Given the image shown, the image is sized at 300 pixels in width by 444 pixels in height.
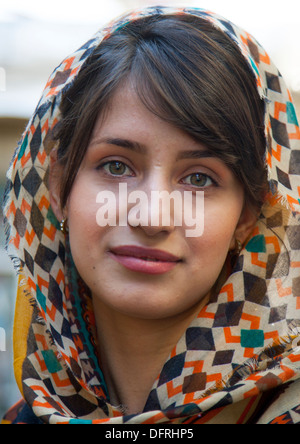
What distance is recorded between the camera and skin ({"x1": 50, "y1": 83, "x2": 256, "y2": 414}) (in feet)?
5.00

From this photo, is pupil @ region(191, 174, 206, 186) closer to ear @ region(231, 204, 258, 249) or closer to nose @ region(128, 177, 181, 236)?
nose @ region(128, 177, 181, 236)

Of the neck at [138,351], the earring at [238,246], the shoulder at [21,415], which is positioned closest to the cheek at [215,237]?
the earring at [238,246]

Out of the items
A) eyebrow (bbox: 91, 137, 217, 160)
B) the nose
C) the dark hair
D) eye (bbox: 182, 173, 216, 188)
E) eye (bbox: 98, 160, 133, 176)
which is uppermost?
the dark hair

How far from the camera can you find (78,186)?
1645 millimetres

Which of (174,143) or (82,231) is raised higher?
(174,143)

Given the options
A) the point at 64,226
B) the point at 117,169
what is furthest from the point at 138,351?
the point at 117,169

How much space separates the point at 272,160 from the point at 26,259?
0.82 m

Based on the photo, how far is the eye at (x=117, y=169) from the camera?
160 cm

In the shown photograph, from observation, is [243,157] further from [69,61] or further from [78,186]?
[69,61]

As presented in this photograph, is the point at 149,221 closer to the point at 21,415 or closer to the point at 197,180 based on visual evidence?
the point at 197,180

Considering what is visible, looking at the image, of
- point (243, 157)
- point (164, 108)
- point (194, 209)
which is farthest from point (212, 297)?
point (164, 108)

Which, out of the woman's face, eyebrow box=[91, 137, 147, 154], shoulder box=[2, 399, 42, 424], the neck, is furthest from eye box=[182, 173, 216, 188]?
shoulder box=[2, 399, 42, 424]
